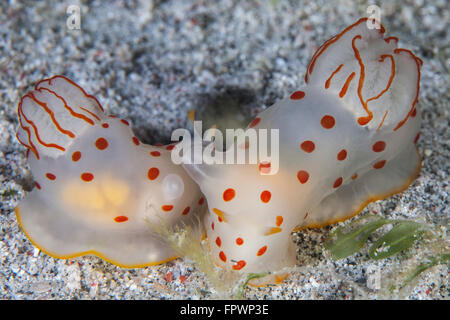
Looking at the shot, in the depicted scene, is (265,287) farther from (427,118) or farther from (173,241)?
(427,118)

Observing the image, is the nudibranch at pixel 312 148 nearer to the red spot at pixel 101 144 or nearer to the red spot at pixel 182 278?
the red spot at pixel 182 278

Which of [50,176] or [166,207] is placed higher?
[50,176]

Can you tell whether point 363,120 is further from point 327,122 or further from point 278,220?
point 278,220

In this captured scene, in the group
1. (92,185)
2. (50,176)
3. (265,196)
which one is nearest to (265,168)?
(265,196)

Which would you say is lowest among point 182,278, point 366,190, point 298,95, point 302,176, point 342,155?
point 182,278

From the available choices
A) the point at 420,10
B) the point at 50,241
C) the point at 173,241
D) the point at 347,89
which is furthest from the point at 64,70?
the point at 420,10

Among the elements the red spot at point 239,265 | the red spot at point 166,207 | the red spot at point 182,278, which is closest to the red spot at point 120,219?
the red spot at point 166,207

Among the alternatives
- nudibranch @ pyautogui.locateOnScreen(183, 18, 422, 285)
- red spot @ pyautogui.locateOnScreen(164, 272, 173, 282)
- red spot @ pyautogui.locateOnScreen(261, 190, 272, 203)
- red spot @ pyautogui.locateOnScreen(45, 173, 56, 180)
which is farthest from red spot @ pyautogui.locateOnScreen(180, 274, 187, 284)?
red spot @ pyautogui.locateOnScreen(45, 173, 56, 180)
